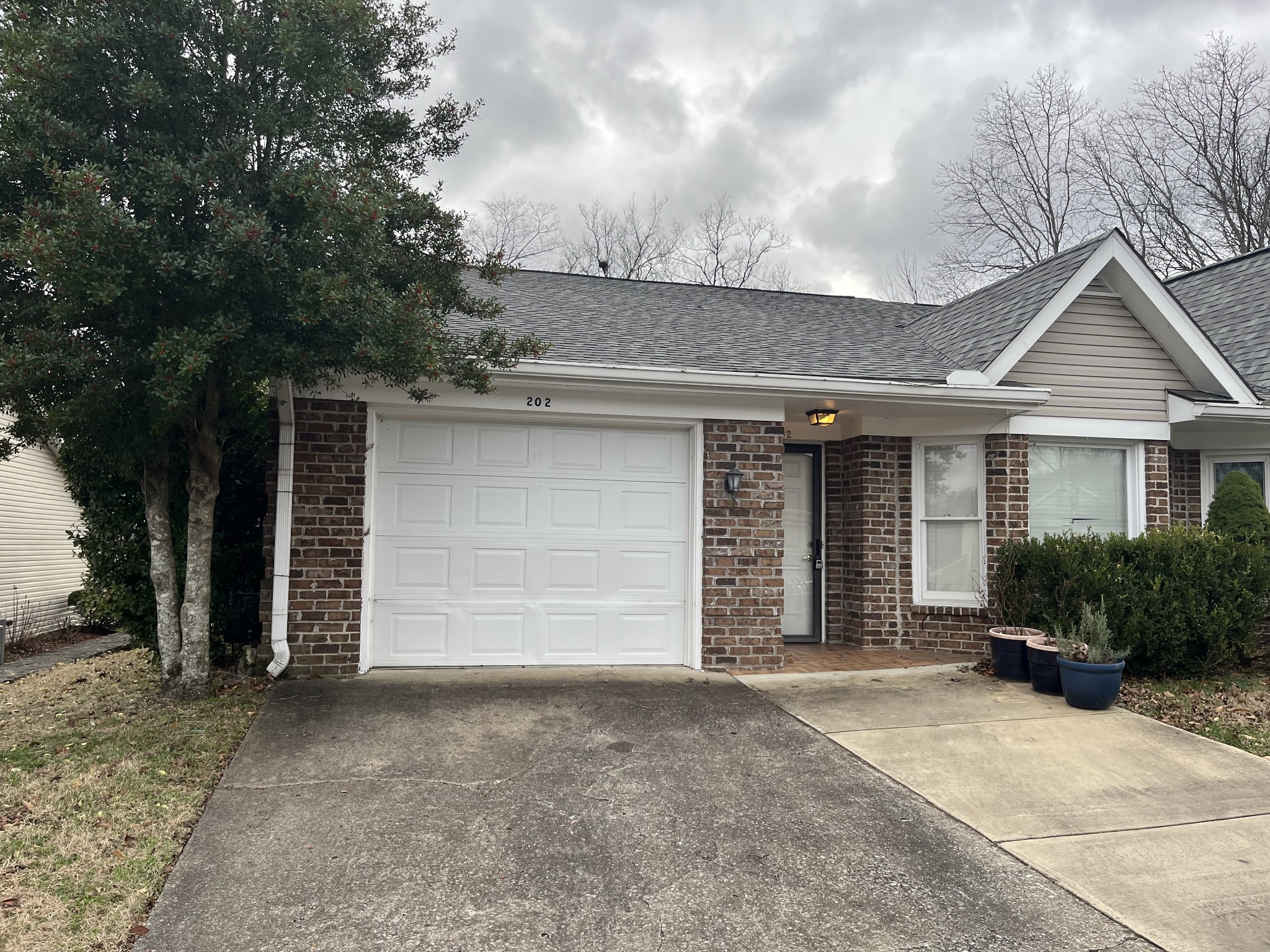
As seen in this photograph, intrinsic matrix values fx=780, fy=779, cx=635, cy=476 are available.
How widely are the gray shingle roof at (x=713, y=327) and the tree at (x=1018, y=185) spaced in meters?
14.9

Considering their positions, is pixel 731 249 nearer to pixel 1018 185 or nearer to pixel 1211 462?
pixel 1018 185

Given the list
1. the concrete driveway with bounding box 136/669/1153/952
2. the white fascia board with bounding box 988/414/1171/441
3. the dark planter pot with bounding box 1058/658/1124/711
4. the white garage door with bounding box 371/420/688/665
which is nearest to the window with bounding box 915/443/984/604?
the white fascia board with bounding box 988/414/1171/441

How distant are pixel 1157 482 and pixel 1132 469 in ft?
0.87

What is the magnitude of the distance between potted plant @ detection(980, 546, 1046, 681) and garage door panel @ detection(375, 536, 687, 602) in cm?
291

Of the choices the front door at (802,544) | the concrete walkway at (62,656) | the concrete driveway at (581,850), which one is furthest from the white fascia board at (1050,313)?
the concrete walkway at (62,656)

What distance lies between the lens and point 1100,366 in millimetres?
8211

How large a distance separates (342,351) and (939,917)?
4.56 metres

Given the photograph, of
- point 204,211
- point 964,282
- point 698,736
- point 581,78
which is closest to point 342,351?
point 204,211

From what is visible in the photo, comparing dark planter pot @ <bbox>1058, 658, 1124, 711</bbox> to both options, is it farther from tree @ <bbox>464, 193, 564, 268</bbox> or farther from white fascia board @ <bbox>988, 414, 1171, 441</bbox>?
tree @ <bbox>464, 193, 564, 268</bbox>

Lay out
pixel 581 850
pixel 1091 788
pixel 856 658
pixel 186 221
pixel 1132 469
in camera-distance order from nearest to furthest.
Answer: pixel 581 850 < pixel 1091 788 < pixel 186 221 < pixel 856 658 < pixel 1132 469

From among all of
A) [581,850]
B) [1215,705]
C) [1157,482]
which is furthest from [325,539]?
[1157,482]

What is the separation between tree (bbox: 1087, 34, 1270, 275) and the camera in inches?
813

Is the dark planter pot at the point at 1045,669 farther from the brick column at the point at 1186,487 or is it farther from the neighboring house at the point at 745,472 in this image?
the brick column at the point at 1186,487

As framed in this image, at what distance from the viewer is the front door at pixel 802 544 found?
28.8ft
